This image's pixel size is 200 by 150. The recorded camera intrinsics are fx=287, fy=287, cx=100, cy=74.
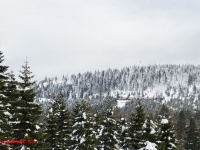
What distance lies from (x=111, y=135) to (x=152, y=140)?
6424mm

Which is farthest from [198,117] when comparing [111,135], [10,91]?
[10,91]

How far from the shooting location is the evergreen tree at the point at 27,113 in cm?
1878

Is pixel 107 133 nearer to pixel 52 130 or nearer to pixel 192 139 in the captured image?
pixel 52 130

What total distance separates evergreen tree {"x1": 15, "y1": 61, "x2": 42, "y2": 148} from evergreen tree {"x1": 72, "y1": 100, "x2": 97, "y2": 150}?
33.4 feet

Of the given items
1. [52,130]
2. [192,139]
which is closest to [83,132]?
[52,130]

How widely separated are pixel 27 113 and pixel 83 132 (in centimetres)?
1144

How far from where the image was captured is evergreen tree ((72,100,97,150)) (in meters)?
28.4

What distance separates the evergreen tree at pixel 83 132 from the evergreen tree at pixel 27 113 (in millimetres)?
10172

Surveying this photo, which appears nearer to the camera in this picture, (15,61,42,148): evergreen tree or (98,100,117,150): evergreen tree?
(15,61,42,148): evergreen tree

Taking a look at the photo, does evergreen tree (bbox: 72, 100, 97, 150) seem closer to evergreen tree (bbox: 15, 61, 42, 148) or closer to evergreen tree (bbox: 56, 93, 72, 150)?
evergreen tree (bbox: 56, 93, 72, 150)

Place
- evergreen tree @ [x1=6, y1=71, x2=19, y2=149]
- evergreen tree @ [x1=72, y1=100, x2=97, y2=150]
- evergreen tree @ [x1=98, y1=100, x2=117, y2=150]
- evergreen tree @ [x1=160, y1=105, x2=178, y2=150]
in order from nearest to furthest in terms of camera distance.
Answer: evergreen tree @ [x1=6, y1=71, x2=19, y2=149], evergreen tree @ [x1=72, y1=100, x2=97, y2=150], evergreen tree @ [x1=160, y1=105, x2=178, y2=150], evergreen tree @ [x1=98, y1=100, x2=117, y2=150]

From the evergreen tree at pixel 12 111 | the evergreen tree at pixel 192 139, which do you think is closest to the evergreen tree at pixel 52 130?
the evergreen tree at pixel 12 111

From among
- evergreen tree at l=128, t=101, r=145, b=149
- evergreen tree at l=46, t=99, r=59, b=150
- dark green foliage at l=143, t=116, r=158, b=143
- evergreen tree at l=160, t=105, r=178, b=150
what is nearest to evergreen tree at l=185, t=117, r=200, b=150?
evergreen tree at l=160, t=105, r=178, b=150

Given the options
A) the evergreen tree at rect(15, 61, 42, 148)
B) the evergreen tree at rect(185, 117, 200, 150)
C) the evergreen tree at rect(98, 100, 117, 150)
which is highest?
the evergreen tree at rect(15, 61, 42, 148)
